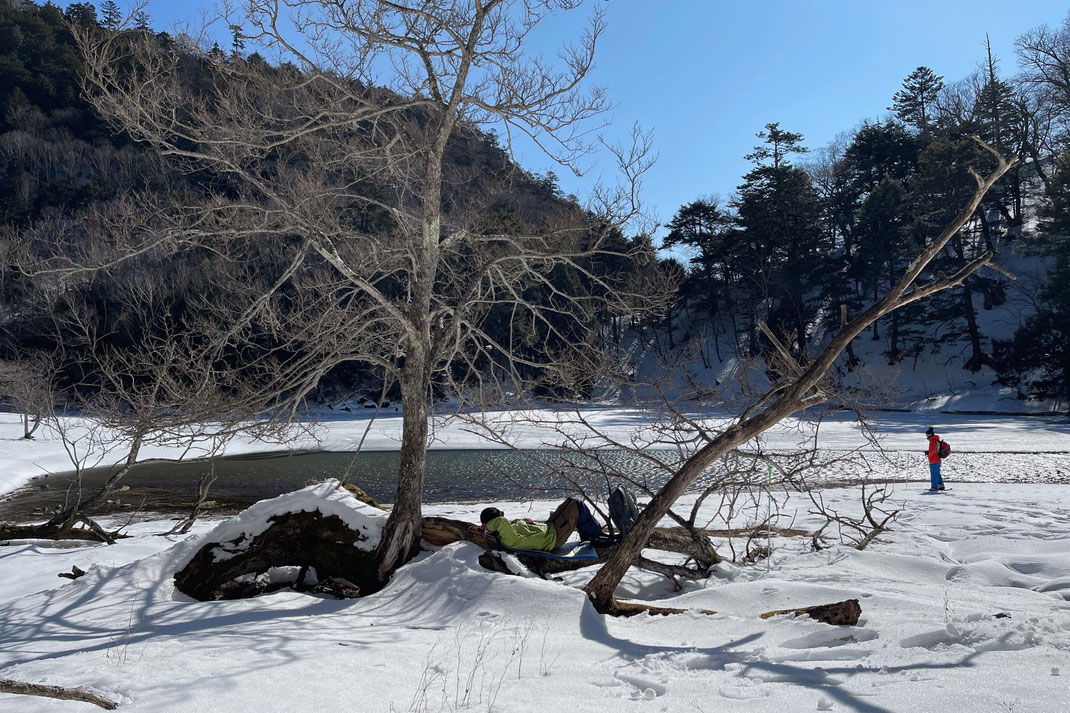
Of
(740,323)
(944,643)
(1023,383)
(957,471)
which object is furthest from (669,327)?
(944,643)

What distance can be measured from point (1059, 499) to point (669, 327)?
3468 centimetres

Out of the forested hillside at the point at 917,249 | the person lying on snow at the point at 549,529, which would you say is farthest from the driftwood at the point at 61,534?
the forested hillside at the point at 917,249

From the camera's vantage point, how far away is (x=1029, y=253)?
99.2 ft

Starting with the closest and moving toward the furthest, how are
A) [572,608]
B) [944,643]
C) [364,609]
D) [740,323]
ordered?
[944,643] → [572,608] → [364,609] → [740,323]

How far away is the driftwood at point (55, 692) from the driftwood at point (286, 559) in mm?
3642

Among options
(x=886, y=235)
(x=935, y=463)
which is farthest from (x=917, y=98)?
(x=935, y=463)

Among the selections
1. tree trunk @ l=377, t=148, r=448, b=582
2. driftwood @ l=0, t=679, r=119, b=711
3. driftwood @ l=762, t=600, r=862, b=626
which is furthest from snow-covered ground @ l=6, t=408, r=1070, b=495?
driftwood @ l=0, t=679, r=119, b=711

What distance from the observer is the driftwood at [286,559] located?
21.9ft

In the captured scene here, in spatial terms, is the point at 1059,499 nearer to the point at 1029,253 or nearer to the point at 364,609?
the point at 364,609

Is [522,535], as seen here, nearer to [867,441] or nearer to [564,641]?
[564,641]

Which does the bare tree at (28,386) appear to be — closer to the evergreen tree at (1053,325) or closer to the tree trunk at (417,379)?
the tree trunk at (417,379)

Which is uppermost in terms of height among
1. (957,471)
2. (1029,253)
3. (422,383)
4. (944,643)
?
(1029,253)

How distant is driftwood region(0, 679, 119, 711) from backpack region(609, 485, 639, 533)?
14.0ft

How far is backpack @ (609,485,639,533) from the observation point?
6328 millimetres
